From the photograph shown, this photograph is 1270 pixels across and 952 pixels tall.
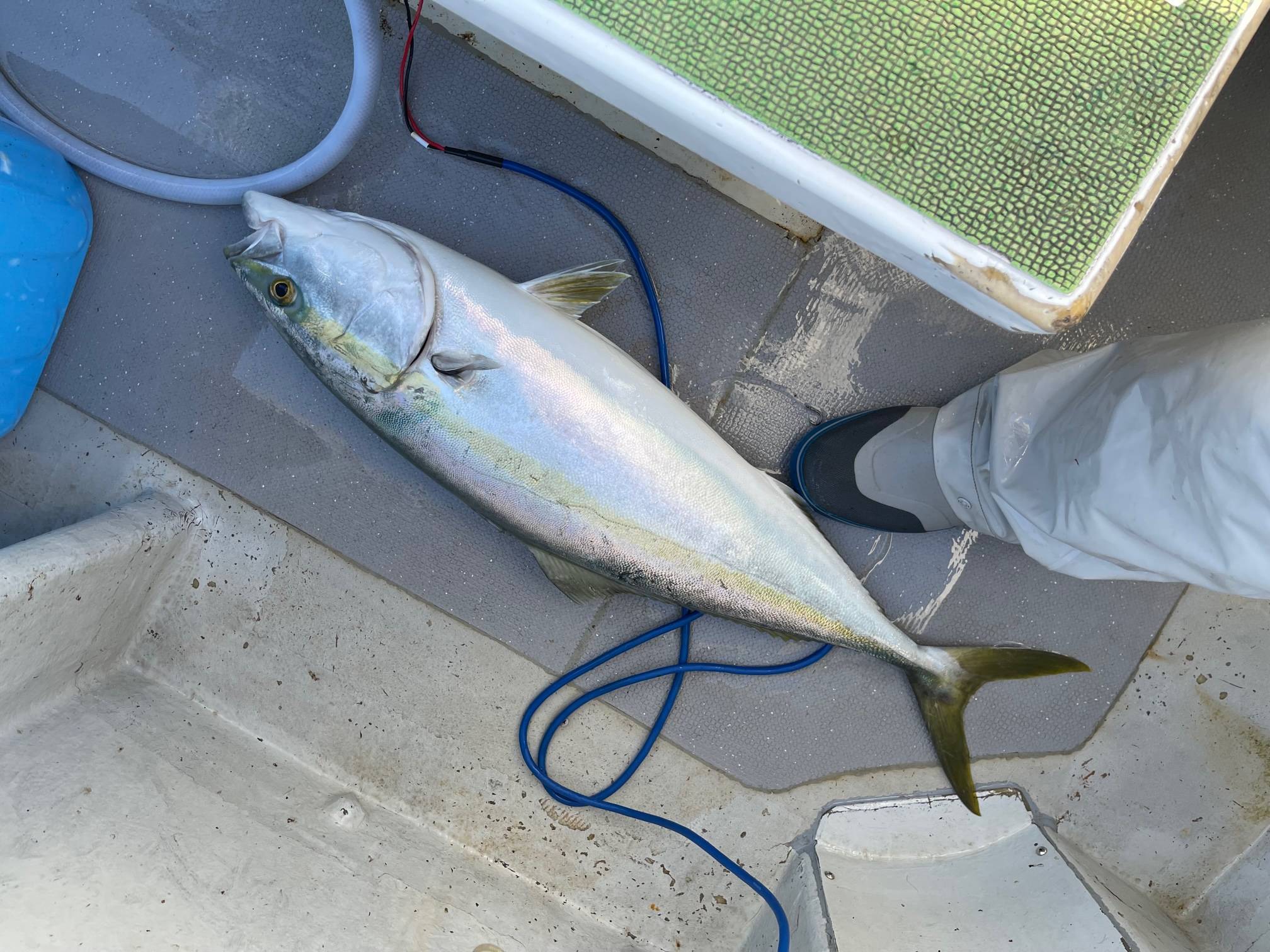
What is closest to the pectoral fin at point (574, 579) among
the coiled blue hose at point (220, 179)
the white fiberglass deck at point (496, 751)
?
the white fiberglass deck at point (496, 751)

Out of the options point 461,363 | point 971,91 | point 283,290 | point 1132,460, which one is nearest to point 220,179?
point 283,290

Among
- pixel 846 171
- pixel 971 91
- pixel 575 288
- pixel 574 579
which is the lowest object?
pixel 574 579

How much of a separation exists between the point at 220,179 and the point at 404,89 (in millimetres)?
525

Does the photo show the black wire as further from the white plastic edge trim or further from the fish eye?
the white plastic edge trim

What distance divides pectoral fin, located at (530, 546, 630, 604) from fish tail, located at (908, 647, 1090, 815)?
2.50 feet

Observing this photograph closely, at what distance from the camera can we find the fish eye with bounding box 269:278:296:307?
162 cm

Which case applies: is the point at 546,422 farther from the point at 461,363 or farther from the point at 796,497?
the point at 796,497

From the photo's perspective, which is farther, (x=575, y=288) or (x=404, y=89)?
(x=404, y=89)

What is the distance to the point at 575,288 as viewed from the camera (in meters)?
1.80

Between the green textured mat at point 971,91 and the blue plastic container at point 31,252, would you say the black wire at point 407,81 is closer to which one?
Result: the blue plastic container at point 31,252

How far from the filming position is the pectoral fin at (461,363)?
1594 millimetres

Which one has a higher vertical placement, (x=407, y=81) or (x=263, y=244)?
(x=407, y=81)

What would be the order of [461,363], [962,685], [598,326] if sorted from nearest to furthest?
[461,363] → [962,685] → [598,326]

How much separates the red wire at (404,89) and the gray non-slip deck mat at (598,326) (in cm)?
3
